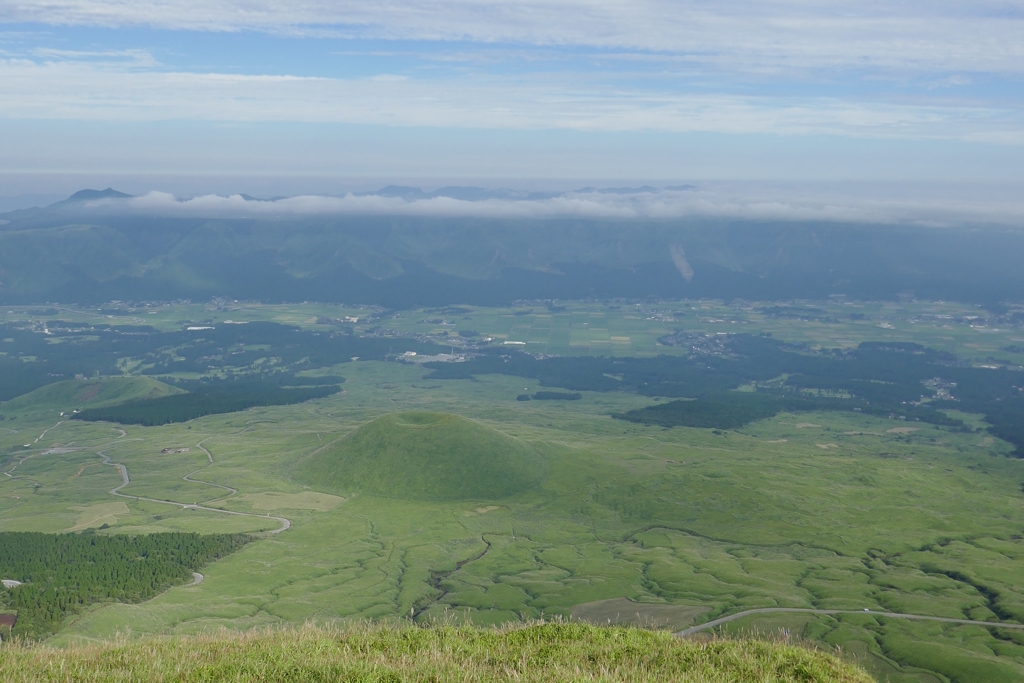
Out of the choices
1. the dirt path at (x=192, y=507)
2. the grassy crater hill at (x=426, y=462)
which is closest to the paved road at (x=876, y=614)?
the grassy crater hill at (x=426, y=462)

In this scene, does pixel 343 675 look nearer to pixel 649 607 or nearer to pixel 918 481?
pixel 649 607

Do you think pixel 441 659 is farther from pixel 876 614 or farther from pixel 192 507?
A: pixel 192 507

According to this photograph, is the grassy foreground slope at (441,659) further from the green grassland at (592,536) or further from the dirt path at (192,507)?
the dirt path at (192,507)

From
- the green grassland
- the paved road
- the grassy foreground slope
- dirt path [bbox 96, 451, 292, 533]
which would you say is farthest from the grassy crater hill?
the grassy foreground slope

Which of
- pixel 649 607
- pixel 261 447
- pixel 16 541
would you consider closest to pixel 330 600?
pixel 649 607

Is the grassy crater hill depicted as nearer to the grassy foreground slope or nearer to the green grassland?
the green grassland

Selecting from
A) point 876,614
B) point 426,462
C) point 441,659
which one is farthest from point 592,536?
point 441,659

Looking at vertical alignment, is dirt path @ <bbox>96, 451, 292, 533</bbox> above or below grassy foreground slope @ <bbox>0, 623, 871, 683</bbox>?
below
